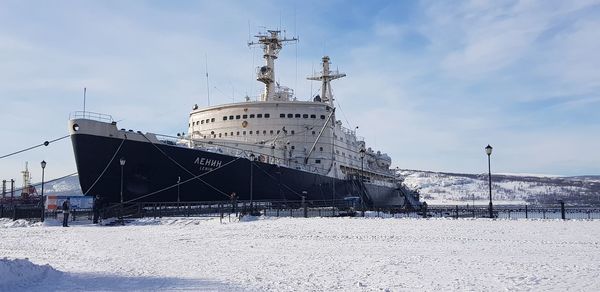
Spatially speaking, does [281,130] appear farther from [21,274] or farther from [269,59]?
[21,274]

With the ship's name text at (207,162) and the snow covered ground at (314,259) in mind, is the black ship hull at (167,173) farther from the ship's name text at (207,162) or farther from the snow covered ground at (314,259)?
the snow covered ground at (314,259)

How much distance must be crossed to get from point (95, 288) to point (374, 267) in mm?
4666

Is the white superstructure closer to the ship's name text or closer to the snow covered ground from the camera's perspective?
→ the ship's name text

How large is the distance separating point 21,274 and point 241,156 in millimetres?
23200

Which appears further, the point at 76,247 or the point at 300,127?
the point at 300,127

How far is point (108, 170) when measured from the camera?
26.9 meters

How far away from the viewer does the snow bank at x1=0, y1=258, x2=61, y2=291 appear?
24.8 feet

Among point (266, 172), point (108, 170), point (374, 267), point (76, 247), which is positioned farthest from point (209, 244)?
point (266, 172)

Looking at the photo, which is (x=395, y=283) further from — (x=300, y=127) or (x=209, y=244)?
(x=300, y=127)

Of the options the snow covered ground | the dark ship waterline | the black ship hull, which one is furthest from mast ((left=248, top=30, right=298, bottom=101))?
the snow covered ground

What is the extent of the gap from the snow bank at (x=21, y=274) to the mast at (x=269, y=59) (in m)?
36.4

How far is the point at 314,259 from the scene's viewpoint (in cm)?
1055

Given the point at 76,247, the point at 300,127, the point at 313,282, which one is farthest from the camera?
the point at 300,127

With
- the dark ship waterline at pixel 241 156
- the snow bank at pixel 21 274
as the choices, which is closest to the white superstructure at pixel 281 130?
the dark ship waterline at pixel 241 156
